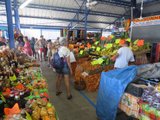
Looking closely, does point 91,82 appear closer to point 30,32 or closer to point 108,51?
point 108,51

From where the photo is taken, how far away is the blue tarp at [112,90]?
7.63 ft

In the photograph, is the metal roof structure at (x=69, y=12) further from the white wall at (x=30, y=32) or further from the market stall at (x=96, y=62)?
the market stall at (x=96, y=62)

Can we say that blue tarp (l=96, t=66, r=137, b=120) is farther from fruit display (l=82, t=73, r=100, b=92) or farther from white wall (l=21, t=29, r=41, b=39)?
white wall (l=21, t=29, r=41, b=39)

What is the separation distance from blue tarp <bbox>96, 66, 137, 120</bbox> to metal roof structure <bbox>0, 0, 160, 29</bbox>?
33.8ft

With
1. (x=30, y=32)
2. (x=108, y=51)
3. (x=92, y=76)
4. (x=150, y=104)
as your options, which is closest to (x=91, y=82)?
(x=92, y=76)

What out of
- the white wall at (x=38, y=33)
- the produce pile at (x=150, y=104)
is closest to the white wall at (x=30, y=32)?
the white wall at (x=38, y=33)

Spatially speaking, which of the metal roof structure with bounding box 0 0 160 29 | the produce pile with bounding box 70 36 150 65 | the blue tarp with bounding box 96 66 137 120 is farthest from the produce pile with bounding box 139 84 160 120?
the metal roof structure with bounding box 0 0 160 29

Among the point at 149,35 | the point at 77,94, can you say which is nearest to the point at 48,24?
the point at 149,35

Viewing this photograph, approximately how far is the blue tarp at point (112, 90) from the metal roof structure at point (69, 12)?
10296 mm

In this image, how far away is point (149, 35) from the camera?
6.07 m

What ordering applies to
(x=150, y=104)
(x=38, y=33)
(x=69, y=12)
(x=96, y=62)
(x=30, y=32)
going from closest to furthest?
1. (x=150, y=104)
2. (x=96, y=62)
3. (x=69, y=12)
4. (x=30, y=32)
5. (x=38, y=33)

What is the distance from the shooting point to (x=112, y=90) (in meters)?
2.48

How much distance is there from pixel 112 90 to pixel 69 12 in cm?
1299

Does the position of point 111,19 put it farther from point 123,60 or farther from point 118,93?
point 118,93
